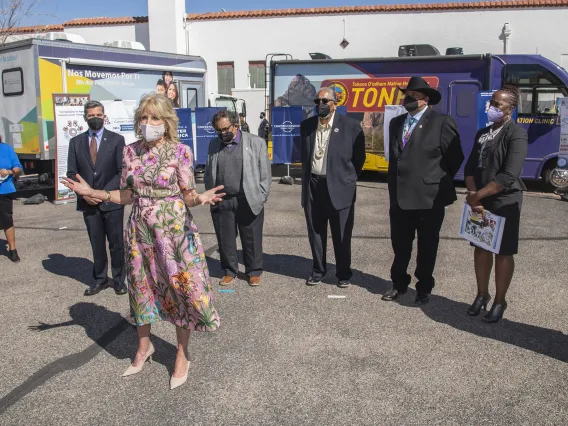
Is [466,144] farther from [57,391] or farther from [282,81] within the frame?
[57,391]

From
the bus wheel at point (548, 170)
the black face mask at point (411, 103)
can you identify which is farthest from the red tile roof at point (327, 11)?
the black face mask at point (411, 103)

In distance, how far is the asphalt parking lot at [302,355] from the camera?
141 inches

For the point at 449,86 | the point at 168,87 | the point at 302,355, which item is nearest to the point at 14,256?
the point at 302,355

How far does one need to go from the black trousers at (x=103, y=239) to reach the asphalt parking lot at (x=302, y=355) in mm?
219

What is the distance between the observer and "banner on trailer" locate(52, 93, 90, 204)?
11.6 metres

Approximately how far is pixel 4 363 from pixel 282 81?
1242 cm

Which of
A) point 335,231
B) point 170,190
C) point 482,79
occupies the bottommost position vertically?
point 335,231

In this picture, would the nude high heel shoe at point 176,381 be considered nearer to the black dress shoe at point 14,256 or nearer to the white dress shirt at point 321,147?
the white dress shirt at point 321,147

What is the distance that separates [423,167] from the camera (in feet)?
17.3

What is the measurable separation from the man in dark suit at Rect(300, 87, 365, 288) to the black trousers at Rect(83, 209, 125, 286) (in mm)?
1969

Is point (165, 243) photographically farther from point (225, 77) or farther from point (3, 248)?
point (225, 77)

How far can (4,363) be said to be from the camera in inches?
171

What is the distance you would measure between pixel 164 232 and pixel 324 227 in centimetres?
264

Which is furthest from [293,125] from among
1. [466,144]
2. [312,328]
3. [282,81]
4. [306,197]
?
[312,328]
